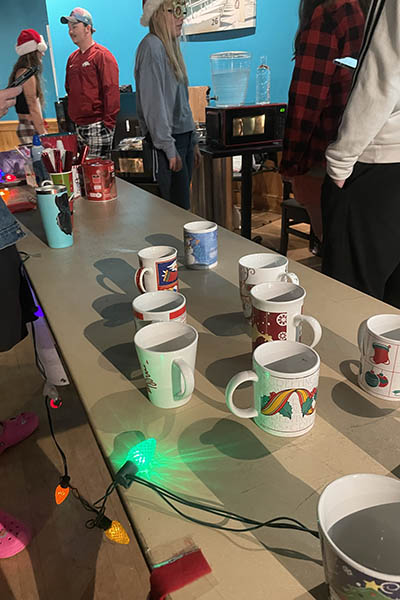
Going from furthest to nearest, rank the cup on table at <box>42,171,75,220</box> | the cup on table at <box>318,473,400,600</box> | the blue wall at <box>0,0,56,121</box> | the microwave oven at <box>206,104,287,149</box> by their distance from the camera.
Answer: the blue wall at <box>0,0,56,121</box>, the microwave oven at <box>206,104,287,149</box>, the cup on table at <box>42,171,75,220</box>, the cup on table at <box>318,473,400,600</box>

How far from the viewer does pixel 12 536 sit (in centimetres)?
130

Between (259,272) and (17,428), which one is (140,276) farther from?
(17,428)

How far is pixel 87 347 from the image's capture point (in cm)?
79

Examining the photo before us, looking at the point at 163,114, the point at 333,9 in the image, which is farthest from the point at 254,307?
the point at 163,114

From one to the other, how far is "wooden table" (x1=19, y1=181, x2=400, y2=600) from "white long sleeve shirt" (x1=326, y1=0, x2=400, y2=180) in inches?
13.9

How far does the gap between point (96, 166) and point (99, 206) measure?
0.14 m

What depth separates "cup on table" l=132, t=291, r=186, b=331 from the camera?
2.33 feet

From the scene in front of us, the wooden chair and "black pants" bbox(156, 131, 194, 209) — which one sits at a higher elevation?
"black pants" bbox(156, 131, 194, 209)

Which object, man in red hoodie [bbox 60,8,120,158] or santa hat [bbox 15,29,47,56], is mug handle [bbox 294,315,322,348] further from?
santa hat [bbox 15,29,47,56]

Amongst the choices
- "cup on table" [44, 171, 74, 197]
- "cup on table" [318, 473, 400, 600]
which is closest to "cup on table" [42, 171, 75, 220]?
"cup on table" [44, 171, 74, 197]

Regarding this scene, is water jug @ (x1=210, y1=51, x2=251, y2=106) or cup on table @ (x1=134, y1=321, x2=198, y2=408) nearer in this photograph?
cup on table @ (x1=134, y1=321, x2=198, y2=408)

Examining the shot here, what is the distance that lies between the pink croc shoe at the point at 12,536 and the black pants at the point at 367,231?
47.4 inches

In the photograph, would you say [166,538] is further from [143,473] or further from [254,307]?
[254,307]

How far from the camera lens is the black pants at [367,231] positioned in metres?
1.22
